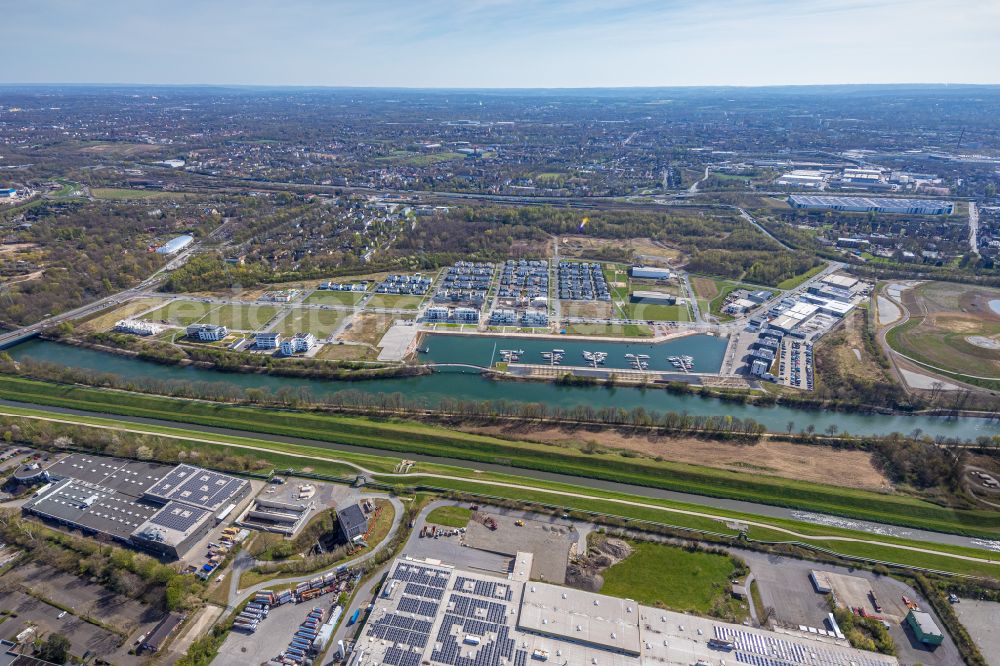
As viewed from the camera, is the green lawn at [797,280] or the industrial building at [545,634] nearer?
the industrial building at [545,634]

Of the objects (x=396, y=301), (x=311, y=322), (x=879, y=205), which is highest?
(x=879, y=205)

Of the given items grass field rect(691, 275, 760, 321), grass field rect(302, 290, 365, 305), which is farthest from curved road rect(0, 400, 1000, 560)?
grass field rect(691, 275, 760, 321)

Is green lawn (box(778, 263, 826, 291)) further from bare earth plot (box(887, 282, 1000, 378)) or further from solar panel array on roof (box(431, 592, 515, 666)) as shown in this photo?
solar panel array on roof (box(431, 592, 515, 666))

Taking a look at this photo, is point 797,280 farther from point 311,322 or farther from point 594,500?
point 311,322

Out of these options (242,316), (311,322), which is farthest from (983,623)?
(242,316)

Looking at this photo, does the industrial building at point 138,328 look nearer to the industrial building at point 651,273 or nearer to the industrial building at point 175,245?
the industrial building at point 175,245

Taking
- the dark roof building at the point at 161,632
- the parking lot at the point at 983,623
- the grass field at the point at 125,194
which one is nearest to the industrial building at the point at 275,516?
the dark roof building at the point at 161,632
